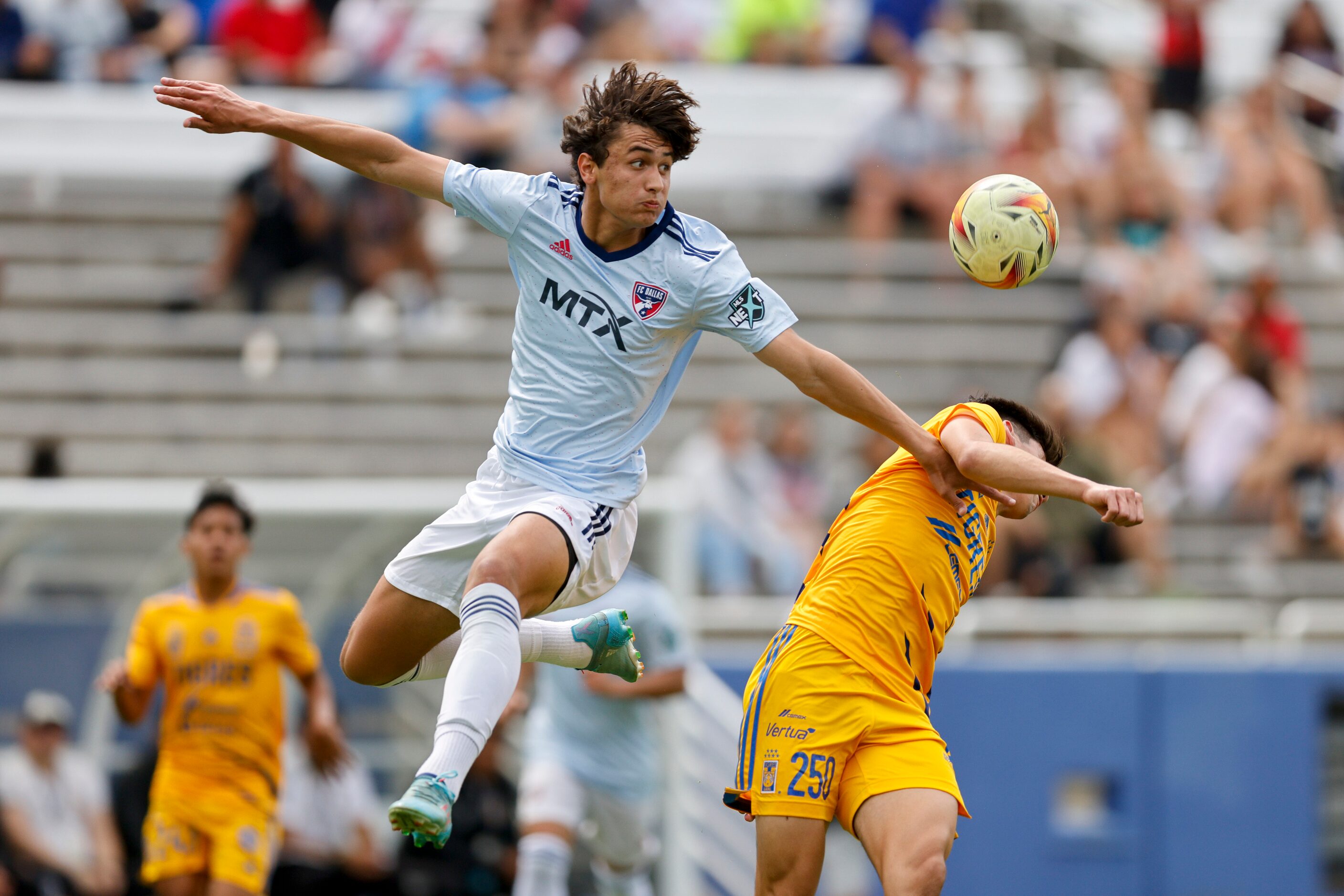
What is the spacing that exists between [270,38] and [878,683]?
11.2 metres

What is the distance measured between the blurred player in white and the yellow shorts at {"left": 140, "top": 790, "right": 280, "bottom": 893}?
184cm

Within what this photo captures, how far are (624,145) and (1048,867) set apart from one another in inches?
318

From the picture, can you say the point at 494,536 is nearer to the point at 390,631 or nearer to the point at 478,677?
the point at 390,631

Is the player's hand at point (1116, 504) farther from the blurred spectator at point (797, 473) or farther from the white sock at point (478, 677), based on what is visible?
the blurred spectator at point (797, 473)

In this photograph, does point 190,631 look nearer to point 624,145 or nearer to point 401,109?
point 624,145

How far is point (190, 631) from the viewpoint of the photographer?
8.90m

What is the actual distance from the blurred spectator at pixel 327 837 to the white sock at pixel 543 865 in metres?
1.56

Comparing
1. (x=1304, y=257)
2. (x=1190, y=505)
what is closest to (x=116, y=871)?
(x=1190, y=505)

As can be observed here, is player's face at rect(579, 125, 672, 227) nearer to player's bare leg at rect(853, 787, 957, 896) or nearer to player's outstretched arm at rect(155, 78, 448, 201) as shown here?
player's outstretched arm at rect(155, 78, 448, 201)

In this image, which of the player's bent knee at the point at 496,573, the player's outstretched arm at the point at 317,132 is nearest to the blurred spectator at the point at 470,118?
the player's outstretched arm at the point at 317,132

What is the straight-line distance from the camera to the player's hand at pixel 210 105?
20.0 feet

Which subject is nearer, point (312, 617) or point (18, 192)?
point (312, 617)

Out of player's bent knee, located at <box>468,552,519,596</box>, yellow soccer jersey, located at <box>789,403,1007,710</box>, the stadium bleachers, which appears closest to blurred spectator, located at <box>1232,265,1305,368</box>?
the stadium bleachers

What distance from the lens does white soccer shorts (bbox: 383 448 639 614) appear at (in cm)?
621
